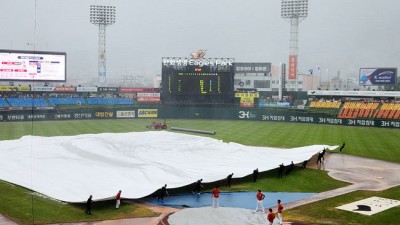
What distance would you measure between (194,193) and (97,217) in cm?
569

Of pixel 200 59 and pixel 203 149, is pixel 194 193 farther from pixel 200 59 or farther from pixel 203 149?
pixel 200 59

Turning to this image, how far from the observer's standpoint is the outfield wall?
5816cm

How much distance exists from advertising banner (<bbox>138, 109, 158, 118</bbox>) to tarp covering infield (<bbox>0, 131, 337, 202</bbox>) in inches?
1120

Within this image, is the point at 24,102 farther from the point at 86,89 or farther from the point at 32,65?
the point at 86,89

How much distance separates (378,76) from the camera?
8244cm

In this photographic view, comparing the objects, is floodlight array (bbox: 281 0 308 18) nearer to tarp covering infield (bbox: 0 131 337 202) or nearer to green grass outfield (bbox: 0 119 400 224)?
green grass outfield (bbox: 0 119 400 224)

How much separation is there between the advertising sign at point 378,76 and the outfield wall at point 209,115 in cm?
2702

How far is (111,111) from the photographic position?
6116cm

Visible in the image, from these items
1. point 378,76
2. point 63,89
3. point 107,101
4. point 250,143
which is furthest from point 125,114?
point 378,76

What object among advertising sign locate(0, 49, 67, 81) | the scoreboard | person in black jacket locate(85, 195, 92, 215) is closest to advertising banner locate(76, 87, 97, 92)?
advertising sign locate(0, 49, 67, 81)

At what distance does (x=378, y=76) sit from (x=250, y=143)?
51328mm

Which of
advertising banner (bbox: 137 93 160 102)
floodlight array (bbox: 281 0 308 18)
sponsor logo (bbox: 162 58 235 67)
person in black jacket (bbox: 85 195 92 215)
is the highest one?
floodlight array (bbox: 281 0 308 18)

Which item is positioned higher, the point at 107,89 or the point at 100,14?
the point at 100,14

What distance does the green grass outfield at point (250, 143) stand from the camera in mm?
18188
